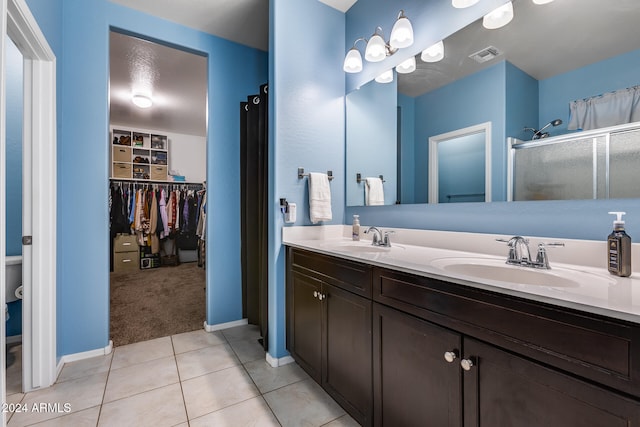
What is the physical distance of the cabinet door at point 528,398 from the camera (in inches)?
24.3

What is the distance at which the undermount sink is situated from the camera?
2.95 ft

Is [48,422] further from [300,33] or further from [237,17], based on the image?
[237,17]

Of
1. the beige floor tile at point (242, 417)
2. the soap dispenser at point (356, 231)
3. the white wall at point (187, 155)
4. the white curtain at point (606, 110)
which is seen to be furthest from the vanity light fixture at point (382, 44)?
the white wall at point (187, 155)

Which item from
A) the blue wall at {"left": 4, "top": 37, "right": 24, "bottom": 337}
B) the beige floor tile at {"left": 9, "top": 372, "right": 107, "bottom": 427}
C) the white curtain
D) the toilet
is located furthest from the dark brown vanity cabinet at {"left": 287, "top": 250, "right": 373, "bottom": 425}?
the blue wall at {"left": 4, "top": 37, "right": 24, "bottom": 337}

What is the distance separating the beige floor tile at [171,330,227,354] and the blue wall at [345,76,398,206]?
160 centimetres

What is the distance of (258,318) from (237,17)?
Answer: 262 cm

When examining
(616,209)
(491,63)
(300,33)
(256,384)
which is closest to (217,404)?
(256,384)

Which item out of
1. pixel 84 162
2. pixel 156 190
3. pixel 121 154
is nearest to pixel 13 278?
pixel 84 162

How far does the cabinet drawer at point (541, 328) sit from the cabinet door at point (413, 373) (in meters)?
0.07

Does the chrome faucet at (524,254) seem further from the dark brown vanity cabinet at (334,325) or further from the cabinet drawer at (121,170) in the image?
the cabinet drawer at (121,170)

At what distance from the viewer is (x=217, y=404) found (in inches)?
60.8

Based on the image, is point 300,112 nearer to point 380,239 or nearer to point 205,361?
point 380,239

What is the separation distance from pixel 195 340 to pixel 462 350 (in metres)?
2.17

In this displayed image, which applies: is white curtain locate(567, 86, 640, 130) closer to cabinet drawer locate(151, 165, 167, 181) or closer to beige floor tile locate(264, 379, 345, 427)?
beige floor tile locate(264, 379, 345, 427)
